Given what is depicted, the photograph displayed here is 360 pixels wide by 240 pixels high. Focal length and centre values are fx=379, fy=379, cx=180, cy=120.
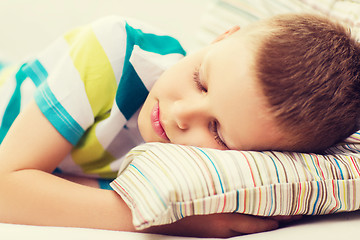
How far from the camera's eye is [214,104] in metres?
0.60

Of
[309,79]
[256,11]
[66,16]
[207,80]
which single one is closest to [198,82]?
[207,80]

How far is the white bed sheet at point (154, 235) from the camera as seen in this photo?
0.52 m


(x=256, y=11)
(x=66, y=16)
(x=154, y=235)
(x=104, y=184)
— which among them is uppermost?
(x=256, y=11)

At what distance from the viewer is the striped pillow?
50 cm

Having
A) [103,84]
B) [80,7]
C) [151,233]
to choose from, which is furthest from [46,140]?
[80,7]

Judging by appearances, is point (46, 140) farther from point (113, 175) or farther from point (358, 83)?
point (358, 83)

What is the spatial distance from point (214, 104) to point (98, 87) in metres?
0.25

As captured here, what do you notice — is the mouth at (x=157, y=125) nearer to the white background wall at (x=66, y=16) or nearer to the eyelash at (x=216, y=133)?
the eyelash at (x=216, y=133)

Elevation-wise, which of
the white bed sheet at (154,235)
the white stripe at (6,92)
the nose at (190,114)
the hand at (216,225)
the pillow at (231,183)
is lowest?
the hand at (216,225)

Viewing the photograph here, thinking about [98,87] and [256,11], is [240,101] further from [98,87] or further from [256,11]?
[256,11]

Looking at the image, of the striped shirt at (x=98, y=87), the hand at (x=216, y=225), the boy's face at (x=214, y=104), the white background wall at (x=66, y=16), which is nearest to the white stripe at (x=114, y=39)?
the striped shirt at (x=98, y=87)

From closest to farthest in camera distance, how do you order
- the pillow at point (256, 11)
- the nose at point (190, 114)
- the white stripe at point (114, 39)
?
the nose at point (190, 114) < the white stripe at point (114, 39) < the pillow at point (256, 11)

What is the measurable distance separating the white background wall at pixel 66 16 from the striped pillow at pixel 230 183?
0.93m

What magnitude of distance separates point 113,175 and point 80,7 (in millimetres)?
863
